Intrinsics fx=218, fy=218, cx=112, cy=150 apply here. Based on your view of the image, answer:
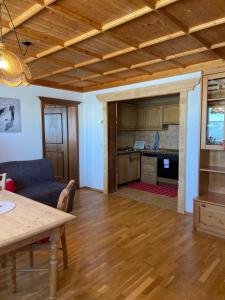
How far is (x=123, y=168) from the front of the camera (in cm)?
536

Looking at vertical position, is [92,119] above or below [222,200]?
above

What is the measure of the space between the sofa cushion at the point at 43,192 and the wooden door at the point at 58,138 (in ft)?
5.09

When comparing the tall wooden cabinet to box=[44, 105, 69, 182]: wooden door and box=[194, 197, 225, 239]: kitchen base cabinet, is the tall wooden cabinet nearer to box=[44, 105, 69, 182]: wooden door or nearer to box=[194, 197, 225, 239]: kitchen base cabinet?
box=[194, 197, 225, 239]: kitchen base cabinet

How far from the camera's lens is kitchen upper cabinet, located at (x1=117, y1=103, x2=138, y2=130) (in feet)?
17.7

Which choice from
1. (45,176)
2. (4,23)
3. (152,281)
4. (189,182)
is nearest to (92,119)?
(45,176)

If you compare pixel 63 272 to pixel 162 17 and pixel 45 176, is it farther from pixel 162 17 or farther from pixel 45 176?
pixel 162 17

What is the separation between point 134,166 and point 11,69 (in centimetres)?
431

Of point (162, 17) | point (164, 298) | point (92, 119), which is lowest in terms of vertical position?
point (164, 298)

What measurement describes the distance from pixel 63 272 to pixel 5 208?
2.92ft

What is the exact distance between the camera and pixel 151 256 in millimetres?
2432

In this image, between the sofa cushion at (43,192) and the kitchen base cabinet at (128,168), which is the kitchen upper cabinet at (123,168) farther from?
the sofa cushion at (43,192)

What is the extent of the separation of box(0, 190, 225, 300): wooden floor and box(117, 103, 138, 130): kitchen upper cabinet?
8.50 ft

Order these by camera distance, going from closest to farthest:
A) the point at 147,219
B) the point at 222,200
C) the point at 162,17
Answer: the point at 162,17
the point at 222,200
the point at 147,219

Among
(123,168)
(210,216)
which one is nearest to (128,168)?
(123,168)
